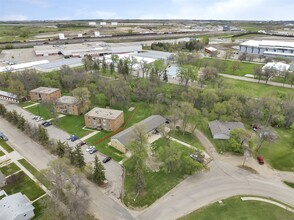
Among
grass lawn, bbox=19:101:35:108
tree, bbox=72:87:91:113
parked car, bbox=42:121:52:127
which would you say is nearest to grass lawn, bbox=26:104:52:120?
grass lawn, bbox=19:101:35:108

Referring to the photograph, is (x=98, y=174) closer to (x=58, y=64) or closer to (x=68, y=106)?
(x=68, y=106)

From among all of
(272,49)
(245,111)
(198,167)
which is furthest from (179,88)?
(272,49)

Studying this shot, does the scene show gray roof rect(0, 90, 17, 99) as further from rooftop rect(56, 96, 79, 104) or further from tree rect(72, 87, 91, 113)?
tree rect(72, 87, 91, 113)

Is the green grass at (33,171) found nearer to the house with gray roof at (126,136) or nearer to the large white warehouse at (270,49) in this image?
the house with gray roof at (126,136)

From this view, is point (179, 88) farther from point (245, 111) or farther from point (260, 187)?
point (260, 187)

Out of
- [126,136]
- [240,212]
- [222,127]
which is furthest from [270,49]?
[240,212]

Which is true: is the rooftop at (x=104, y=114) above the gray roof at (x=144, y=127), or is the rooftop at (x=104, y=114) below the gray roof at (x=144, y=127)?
above

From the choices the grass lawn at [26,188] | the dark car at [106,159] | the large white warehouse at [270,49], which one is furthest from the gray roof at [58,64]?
the large white warehouse at [270,49]
